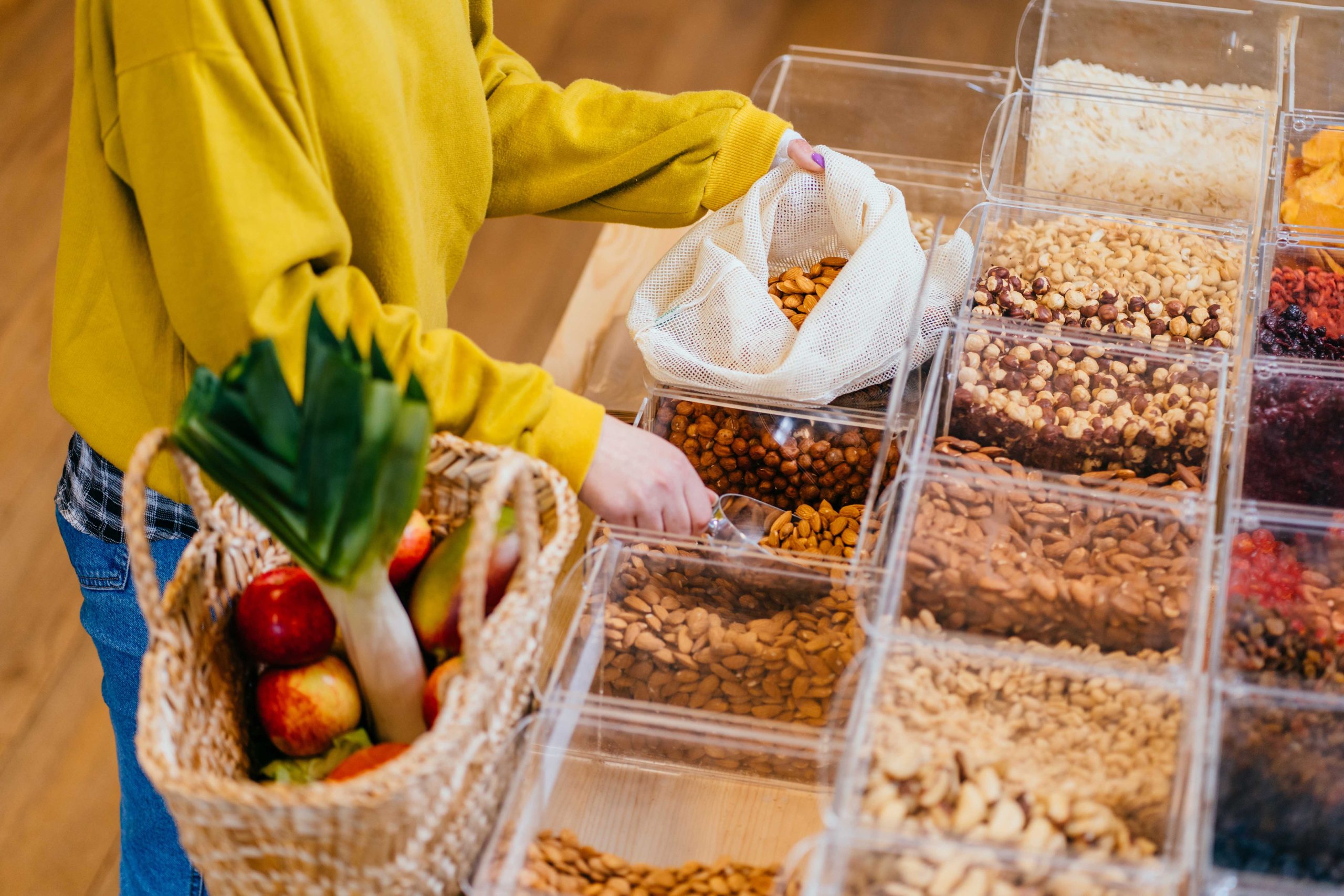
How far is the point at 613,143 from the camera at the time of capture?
4.56 ft

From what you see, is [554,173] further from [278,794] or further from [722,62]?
[722,62]

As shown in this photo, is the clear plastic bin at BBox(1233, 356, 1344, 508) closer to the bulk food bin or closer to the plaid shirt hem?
the bulk food bin

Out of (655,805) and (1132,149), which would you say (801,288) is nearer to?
(1132,149)

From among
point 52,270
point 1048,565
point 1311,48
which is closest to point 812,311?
point 1048,565

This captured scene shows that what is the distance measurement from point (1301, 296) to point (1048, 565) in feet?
1.89

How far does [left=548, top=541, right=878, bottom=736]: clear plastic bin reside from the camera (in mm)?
1027

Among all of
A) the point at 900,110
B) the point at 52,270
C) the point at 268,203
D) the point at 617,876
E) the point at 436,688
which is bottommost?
the point at 617,876

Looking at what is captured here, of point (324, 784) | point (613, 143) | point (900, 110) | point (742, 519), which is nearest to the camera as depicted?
point (324, 784)

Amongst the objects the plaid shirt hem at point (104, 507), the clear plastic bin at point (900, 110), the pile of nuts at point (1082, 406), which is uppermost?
the clear plastic bin at point (900, 110)

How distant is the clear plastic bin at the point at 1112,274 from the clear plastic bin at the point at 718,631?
0.42 metres

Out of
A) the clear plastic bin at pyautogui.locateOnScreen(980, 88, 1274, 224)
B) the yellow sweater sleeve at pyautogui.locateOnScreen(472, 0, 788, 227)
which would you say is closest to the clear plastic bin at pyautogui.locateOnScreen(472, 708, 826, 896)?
the yellow sweater sleeve at pyautogui.locateOnScreen(472, 0, 788, 227)

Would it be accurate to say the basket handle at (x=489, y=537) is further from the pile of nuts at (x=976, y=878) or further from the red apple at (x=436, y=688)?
the pile of nuts at (x=976, y=878)

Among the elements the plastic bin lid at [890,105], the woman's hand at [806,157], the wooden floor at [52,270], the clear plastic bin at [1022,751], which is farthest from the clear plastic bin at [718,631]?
the wooden floor at [52,270]

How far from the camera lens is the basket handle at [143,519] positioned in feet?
2.43
